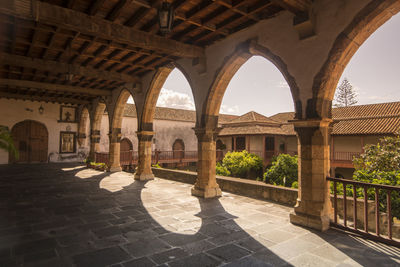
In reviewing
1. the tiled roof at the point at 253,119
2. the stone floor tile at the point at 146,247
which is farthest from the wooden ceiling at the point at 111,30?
the tiled roof at the point at 253,119

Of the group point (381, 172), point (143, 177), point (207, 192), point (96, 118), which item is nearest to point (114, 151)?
point (143, 177)

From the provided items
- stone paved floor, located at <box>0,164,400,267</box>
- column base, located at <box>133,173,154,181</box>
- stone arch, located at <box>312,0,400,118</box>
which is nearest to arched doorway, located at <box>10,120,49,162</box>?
column base, located at <box>133,173,154,181</box>

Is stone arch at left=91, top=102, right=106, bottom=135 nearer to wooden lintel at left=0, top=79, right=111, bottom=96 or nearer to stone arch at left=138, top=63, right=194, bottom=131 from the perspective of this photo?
wooden lintel at left=0, top=79, right=111, bottom=96

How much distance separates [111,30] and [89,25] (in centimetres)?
41

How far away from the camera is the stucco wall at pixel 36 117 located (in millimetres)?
13742

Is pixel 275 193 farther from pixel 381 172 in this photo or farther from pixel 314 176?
pixel 381 172

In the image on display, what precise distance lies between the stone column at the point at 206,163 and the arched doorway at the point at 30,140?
12757 millimetres

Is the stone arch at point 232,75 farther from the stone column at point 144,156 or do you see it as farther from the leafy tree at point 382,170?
the stone column at point 144,156

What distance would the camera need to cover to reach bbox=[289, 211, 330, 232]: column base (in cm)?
367

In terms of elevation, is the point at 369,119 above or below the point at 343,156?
above

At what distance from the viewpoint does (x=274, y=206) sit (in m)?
4.96

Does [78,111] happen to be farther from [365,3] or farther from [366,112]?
[366,112]

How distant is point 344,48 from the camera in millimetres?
3627

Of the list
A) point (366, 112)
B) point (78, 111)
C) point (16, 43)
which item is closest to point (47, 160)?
point (78, 111)
